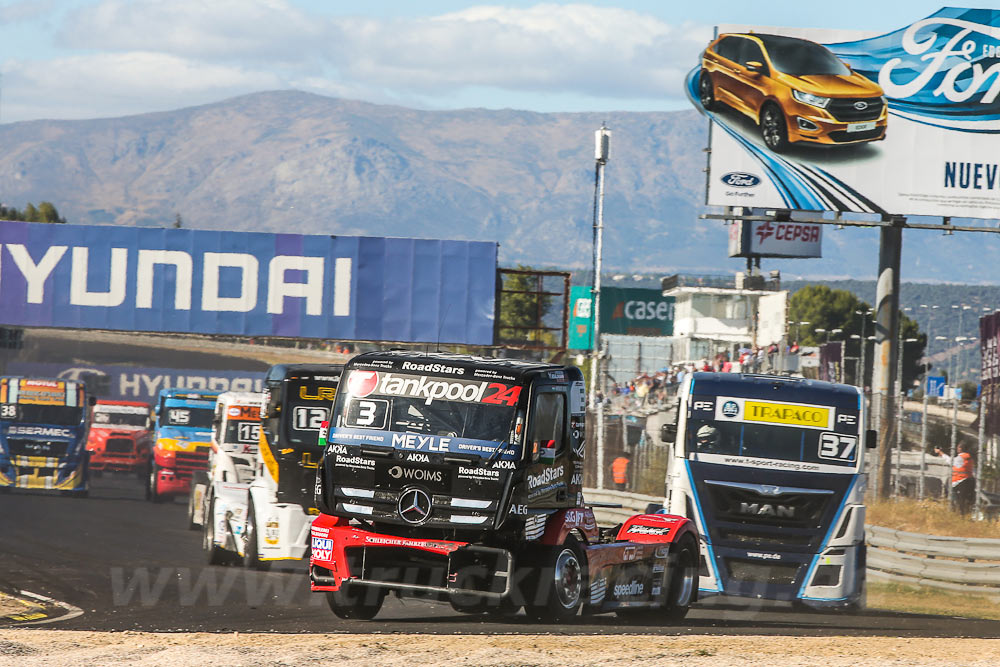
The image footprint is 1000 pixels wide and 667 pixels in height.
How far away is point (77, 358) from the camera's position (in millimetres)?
48938

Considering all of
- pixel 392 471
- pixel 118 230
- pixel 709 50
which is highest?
pixel 709 50

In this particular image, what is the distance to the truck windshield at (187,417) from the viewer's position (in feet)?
114

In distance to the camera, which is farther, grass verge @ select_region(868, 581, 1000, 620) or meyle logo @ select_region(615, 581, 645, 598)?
grass verge @ select_region(868, 581, 1000, 620)

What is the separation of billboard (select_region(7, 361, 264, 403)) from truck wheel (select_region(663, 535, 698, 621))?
26.4 m

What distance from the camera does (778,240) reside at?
8856 centimetres

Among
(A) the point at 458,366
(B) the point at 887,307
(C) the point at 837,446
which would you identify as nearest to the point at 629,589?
(A) the point at 458,366

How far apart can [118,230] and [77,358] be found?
12263 millimetres

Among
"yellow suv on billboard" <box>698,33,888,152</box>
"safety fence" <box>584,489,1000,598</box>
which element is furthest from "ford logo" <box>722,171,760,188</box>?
"safety fence" <box>584,489,1000,598</box>

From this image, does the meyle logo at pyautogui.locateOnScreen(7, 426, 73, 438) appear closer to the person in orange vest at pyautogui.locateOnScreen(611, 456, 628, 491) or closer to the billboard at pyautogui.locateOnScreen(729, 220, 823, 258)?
the person in orange vest at pyautogui.locateOnScreen(611, 456, 628, 491)

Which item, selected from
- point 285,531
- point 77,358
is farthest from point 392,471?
point 77,358

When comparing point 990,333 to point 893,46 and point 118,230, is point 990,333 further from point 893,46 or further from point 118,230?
point 118,230

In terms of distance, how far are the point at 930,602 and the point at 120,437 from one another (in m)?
23.6

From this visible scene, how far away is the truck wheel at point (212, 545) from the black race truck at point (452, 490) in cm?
736

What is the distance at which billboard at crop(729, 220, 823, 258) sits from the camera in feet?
290
